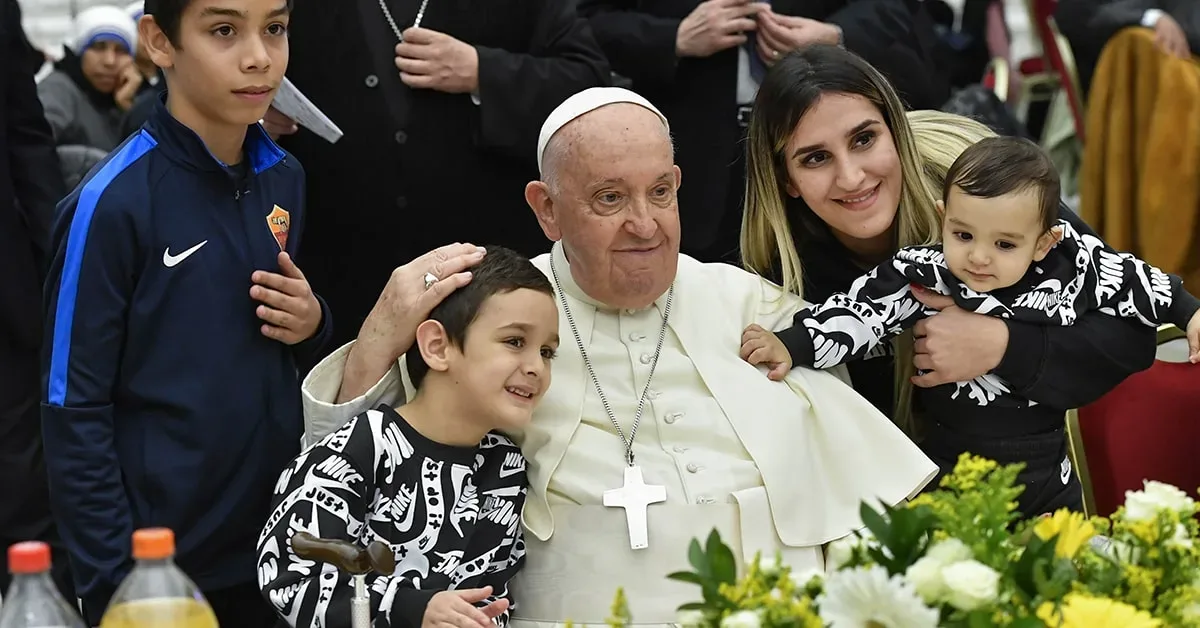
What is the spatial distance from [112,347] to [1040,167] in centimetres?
179

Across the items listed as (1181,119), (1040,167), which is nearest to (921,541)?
(1040,167)

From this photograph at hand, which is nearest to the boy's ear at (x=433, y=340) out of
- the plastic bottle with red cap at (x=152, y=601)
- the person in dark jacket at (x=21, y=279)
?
the plastic bottle with red cap at (x=152, y=601)

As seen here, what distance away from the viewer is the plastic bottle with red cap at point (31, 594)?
6.68ft

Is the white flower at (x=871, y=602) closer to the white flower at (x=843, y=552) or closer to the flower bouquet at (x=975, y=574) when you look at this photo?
the flower bouquet at (x=975, y=574)

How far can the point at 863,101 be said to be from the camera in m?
3.39

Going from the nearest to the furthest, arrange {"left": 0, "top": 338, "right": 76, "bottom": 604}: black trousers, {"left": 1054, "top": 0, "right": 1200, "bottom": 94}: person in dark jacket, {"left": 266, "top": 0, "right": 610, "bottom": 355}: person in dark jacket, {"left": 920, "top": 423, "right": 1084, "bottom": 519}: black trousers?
{"left": 920, "top": 423, "right": 1084, "bottom": 519}: black trousers → {"left": 266, "top": 0, "right": 610, "bottom": 355}: person in dark jacket → {"left": 0, "top": 338, "right": 76, "bottom": 604}: black trousers → {"left": 1054, "top": 0, "right": 1200, "bottom": 94}: person in dark jacket

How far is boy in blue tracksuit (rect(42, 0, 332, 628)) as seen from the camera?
9.57 ft

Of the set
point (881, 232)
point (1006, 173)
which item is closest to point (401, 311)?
point (881, 232)

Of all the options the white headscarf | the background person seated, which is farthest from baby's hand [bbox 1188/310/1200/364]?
the white headscarf

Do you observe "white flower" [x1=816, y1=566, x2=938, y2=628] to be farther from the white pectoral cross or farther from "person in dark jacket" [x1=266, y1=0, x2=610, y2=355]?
"person in dark jacket" [x1=266, y1=0, x2=610, y2=355]

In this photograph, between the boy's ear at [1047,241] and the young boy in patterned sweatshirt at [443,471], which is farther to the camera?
the boy's ear at [1047,241]

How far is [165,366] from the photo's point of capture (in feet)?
9.86

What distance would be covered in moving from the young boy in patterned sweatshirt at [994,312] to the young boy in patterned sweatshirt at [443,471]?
0.57m

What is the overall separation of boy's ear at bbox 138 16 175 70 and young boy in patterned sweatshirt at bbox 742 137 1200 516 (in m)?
1.27
